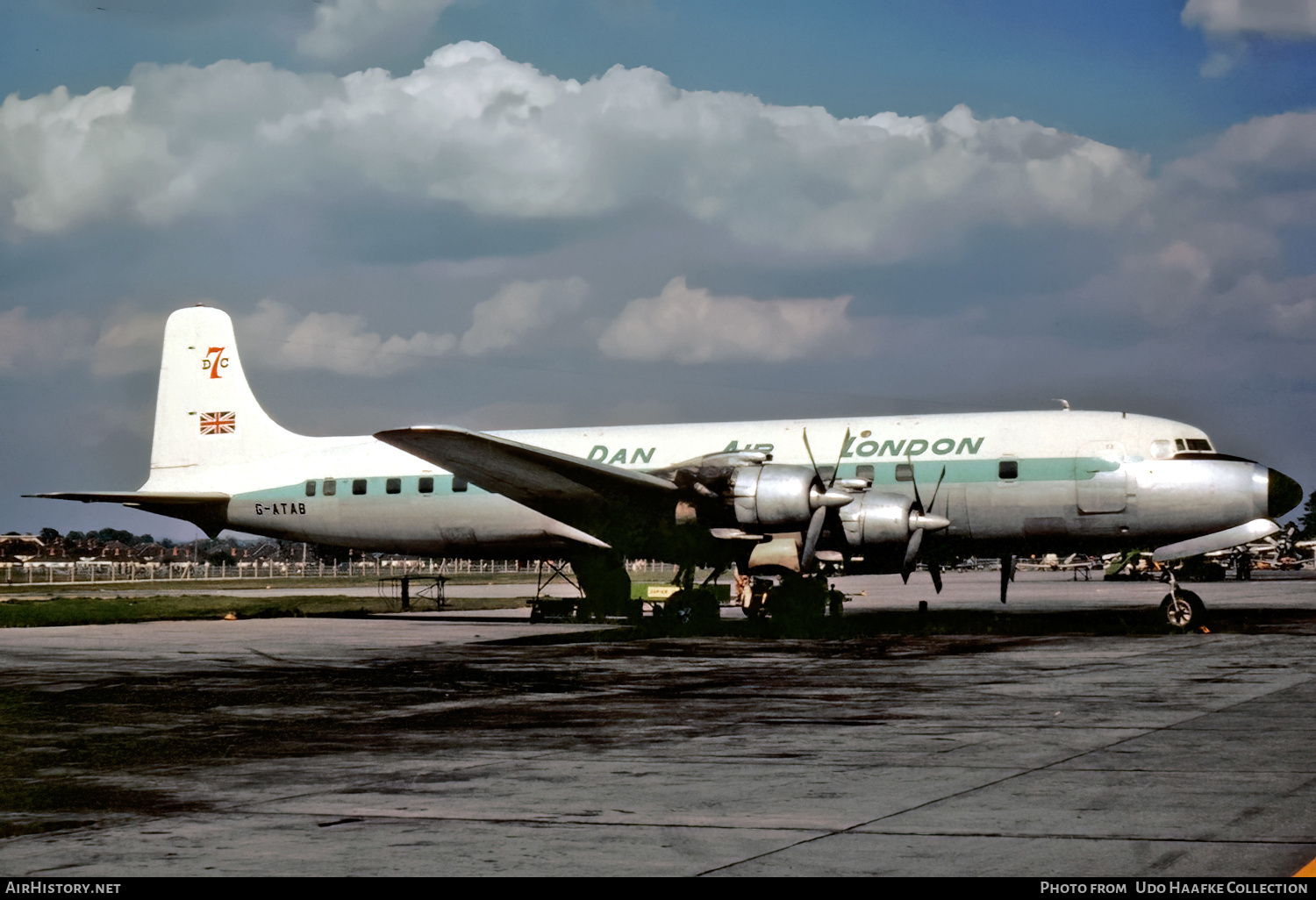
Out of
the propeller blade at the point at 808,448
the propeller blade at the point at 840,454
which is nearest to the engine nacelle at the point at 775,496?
the propeller blade at the point at 840,454

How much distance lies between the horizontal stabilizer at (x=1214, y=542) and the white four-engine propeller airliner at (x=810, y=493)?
0.07 meters

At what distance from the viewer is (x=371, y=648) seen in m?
20.5

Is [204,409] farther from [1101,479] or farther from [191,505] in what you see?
[1101,479]

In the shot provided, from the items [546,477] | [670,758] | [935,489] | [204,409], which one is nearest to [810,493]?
[935,489]

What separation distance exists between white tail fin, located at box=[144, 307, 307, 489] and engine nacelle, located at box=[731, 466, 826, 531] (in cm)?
1364

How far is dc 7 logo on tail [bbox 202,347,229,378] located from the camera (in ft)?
105

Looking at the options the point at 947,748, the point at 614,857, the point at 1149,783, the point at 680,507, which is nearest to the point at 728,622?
the point at 680,507

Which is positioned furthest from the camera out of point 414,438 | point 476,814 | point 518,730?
point 414,438

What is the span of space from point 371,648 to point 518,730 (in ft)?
34.7

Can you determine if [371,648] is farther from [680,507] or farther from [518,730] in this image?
[518,730]

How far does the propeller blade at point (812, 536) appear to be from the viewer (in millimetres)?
22188

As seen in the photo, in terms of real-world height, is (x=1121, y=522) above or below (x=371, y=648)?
above

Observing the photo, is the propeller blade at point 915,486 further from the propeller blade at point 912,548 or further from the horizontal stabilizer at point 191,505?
the horizontal stabilizer at point 191,505

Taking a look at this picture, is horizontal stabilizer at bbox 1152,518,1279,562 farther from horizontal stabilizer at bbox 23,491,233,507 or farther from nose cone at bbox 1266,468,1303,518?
horizontal stabilizer at bbox 23,491,233,507
